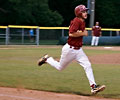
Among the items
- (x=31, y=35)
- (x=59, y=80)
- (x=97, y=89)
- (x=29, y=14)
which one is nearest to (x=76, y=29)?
(x=97, y=89)

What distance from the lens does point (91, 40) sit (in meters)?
35.9

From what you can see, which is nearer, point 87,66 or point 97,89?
point 97,89

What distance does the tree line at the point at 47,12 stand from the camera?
159 feet

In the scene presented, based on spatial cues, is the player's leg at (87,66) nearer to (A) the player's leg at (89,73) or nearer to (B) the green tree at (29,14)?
(A) the player's leg at (89,73)

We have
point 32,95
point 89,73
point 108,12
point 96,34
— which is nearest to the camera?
point 32,95

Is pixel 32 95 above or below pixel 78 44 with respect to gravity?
below

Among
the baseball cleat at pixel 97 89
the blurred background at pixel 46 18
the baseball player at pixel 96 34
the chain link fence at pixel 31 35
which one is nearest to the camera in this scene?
the baseball cleat at pixel 97 89

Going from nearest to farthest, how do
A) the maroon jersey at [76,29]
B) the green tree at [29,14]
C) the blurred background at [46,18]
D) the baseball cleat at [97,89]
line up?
the baseball cleat at [97,89] < the maroon jersey at [76,29] < the blurred background at [46,18] < the green tree at [29,14]

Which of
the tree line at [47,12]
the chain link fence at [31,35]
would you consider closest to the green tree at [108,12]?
the tree line at [47,12]

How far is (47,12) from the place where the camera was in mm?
49938

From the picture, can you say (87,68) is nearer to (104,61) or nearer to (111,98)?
(111,98)

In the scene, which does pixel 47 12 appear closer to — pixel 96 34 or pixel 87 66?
pixel 96 34

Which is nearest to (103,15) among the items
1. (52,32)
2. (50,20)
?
(50,20)

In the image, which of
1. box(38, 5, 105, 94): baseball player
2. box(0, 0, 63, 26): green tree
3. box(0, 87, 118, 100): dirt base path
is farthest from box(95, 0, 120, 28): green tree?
box(0, 87, 118, 100): dirt base path
